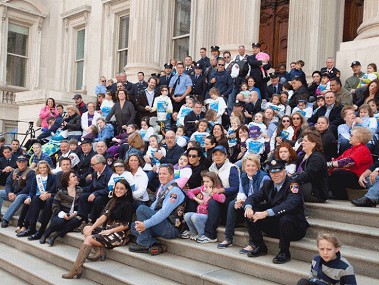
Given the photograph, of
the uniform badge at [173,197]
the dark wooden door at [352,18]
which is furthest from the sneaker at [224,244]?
the dark wooden door at [352,18]

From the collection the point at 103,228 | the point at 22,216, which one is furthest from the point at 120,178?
Answer: the point at 22,216

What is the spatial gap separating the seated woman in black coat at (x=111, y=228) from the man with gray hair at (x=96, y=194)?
34.1 inches

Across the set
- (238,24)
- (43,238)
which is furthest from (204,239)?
(238,24)

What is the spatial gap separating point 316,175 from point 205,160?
2038 millimetres

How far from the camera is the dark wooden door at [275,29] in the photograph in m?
15.5

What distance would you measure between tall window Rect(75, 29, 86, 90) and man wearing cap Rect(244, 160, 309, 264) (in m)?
17.7

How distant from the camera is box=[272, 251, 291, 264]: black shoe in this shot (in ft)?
17.7

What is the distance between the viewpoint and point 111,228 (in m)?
7.12

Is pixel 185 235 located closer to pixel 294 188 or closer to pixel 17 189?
pixel 294 188

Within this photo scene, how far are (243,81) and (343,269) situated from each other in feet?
24.5

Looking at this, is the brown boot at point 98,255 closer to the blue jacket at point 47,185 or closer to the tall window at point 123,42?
the blue jacket at point 47,185

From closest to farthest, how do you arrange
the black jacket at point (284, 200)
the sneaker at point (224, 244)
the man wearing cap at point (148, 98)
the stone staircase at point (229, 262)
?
the stone staircase at point (229, 262) < the black jacket at point (284, 200) < the sneaker at point (224, 244) < the man wearing cap at point (148, 98)

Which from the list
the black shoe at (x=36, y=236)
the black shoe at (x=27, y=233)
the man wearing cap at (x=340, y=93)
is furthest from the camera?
the man wearing cap at (x=340, y=93)

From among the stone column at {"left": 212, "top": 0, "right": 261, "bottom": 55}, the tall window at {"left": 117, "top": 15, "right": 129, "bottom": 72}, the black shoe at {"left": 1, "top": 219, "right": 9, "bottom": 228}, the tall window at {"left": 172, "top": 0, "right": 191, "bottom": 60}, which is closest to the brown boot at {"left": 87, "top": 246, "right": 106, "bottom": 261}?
the black shoe at {"left": 1, "top": 219, "right": 9, "bottom": 228}
